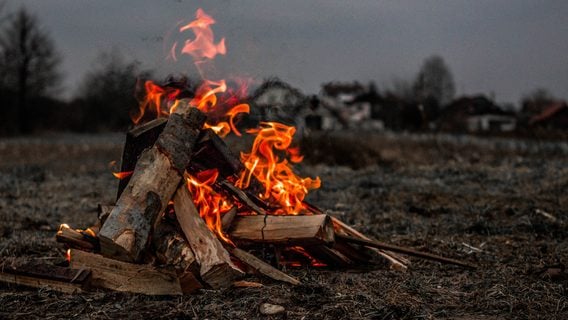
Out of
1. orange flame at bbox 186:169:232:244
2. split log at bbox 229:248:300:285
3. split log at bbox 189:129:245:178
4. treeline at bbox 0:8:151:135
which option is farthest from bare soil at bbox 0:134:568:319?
treeline at bbox 0:8:151:135

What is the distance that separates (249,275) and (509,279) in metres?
1.80

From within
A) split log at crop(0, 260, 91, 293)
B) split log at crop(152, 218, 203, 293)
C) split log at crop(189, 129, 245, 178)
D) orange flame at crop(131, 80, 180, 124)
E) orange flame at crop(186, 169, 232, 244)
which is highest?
orange flame at crop(131, 80, 180, 124)

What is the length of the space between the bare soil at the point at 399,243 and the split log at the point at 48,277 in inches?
2.4

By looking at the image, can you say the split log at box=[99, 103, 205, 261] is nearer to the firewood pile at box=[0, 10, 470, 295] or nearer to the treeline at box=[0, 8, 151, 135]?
the firewood pile at box=[0, 10, 470, 295]

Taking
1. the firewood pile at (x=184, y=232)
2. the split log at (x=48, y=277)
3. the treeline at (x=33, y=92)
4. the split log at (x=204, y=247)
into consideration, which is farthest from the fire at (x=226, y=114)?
the treeline at (x=33, y=92)

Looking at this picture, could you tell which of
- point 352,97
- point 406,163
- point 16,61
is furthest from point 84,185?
point 352,97

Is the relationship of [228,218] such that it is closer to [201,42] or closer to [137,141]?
[137,141]

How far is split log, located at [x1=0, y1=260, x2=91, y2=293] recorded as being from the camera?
3.16 meters

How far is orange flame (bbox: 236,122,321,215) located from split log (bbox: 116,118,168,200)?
747mm

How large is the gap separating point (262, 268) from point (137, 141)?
4.19ft

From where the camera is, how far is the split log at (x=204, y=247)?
3.10 meters

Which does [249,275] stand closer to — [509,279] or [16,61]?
[509,279]

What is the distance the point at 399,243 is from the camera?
4.89m

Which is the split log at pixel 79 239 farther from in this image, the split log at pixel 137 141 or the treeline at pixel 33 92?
the treeline at pixel 33 92
